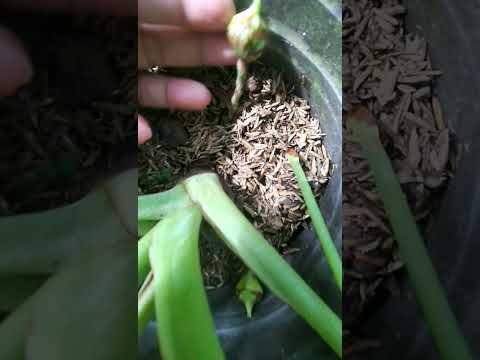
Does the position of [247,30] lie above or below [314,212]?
Answer: above

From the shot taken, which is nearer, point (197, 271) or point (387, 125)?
point (197, 271)

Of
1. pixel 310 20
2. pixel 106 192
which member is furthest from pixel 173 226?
pixel 310 20

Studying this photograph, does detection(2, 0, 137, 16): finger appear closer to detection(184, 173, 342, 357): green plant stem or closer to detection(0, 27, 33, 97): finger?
detection(0, 27, 33, 97): finger

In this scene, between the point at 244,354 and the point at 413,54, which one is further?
the point at 413,54

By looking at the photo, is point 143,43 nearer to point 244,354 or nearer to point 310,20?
point 310,20

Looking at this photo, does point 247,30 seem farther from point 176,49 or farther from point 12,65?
point 12,65

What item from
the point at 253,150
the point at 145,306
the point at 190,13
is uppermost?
the point at 190,13

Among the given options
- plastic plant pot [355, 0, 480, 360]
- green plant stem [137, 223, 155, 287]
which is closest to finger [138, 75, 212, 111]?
green plant stem [137, 223, 155, 287]

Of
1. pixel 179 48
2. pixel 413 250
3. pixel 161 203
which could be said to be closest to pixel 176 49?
pixel 179 48
